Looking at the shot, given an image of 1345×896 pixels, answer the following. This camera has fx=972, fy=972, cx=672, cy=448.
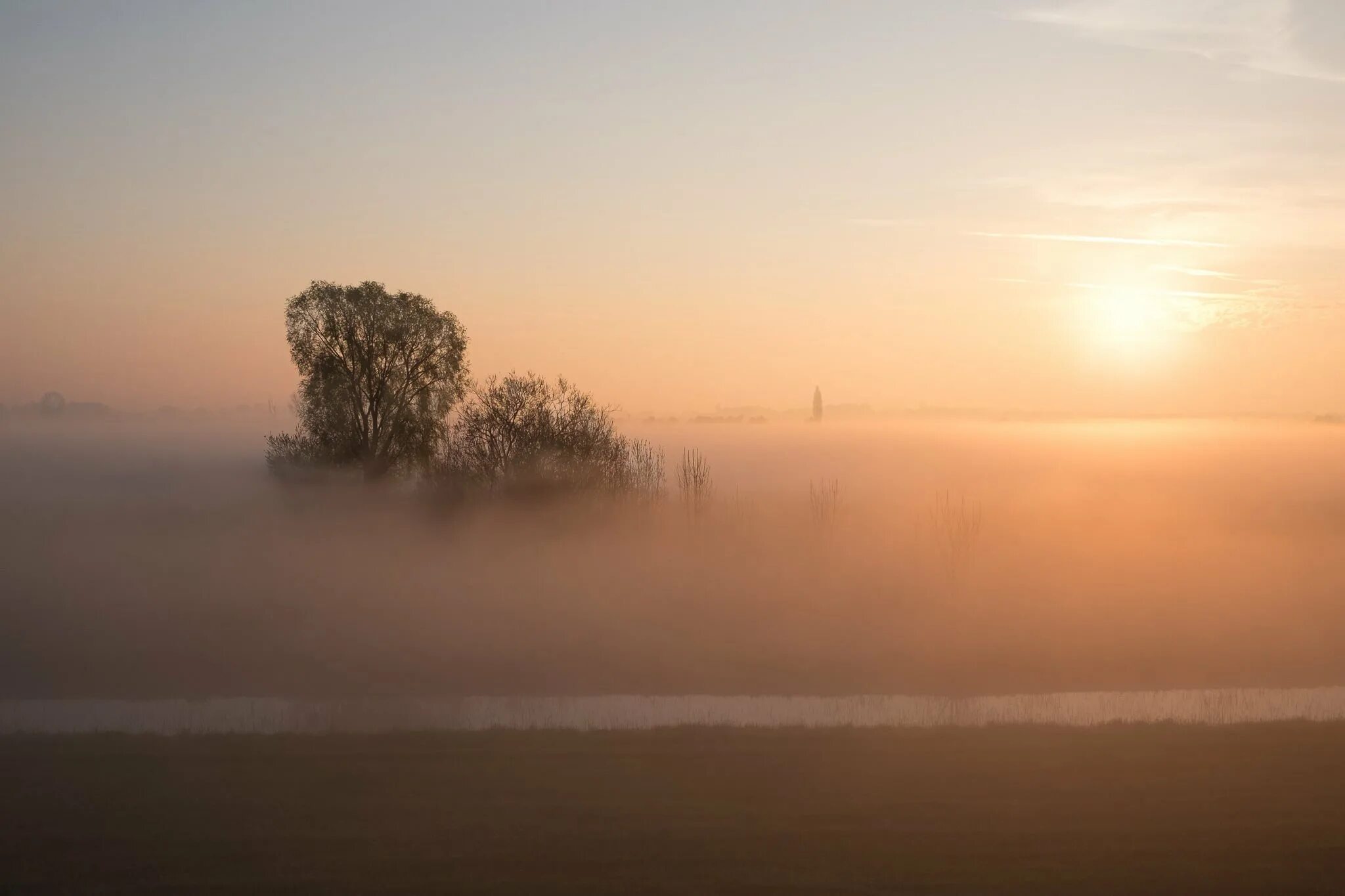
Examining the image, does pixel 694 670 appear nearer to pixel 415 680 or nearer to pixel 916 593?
pixel 415 680

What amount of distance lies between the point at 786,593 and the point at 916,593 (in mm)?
4038

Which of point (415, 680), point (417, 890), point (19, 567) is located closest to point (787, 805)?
point (417, 890)

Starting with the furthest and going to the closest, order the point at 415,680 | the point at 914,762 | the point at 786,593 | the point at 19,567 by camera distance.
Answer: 1. the point at 19,567
2. the point at 786,593
3. the point at 415,680
4. the point at 914,762

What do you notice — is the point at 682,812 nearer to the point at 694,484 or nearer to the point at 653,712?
the point at 653,712

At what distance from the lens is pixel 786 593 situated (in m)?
29.8

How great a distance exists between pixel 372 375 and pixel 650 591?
705 inches

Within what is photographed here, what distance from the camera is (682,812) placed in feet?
35.5

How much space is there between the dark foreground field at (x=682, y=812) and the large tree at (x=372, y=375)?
28.2 meters

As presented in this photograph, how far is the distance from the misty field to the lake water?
0.99 metres

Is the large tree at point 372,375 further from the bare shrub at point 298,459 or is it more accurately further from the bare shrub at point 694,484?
the bare shrub at point 694,484

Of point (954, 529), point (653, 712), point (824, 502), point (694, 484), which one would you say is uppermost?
point (694, 484)

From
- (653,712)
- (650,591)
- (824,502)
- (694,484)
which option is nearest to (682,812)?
(653,712)

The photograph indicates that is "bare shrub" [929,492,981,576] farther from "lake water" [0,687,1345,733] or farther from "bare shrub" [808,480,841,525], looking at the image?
"lake water" [0,687,1345,733]

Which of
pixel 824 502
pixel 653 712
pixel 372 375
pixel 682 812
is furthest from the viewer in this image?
pixel 824 502
